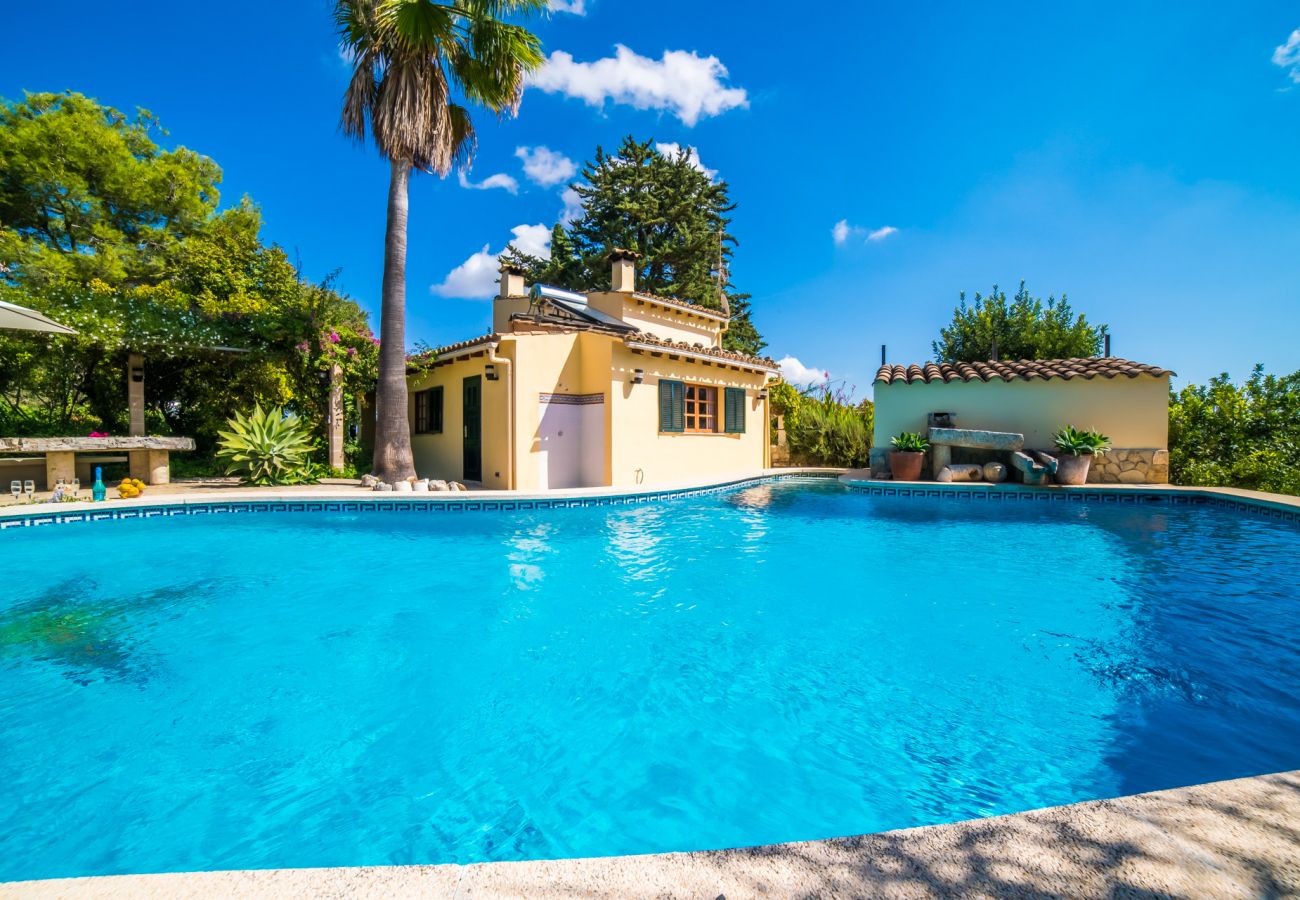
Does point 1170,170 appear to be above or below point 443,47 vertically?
below

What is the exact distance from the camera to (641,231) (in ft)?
92.1

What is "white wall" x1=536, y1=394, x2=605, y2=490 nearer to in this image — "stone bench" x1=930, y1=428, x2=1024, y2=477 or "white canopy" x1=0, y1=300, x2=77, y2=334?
"stone bench" x1=930, y1=428, x2=1024, y2=477

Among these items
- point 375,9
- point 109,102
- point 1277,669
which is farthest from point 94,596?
point 109,102

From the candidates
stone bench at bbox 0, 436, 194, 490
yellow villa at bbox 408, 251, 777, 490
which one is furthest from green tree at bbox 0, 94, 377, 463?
yellow villa at bbox 408, 251, 777, 490

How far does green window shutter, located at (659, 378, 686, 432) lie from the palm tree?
605 cm

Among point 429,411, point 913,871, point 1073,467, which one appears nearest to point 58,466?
point 429,411

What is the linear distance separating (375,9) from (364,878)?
15733 mm

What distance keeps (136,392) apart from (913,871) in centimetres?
1717

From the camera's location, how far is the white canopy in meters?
9.40

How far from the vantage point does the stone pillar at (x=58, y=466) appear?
10.7 meters

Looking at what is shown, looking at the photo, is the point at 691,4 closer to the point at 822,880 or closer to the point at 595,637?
the point at 595,637

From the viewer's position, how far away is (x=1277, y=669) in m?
3.67

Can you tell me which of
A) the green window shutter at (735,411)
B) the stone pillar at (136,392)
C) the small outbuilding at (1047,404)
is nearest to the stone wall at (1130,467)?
the small outbuilding at (1047,404)

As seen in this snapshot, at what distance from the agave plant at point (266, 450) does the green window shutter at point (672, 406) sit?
28.1 ft
